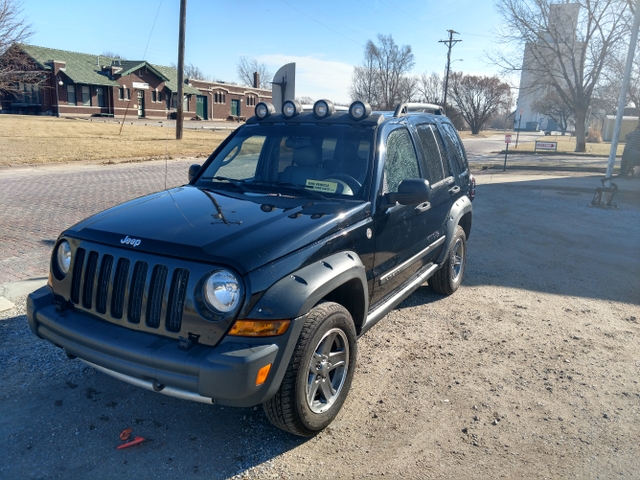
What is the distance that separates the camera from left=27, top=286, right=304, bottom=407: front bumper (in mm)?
2555

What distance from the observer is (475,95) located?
67.6 meters

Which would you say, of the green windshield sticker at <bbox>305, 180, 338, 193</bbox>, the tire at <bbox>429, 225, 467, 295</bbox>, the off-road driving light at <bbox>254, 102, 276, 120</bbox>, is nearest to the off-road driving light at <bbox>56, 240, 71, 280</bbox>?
the green windshield sticker at <bbox>305, 180, 338, 193</bbox>

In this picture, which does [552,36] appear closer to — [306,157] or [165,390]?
[306,157]

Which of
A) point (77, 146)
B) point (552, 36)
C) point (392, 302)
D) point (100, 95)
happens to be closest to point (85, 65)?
point (100, 95)

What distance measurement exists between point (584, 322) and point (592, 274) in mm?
1874

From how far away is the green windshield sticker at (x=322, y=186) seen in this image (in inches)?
152

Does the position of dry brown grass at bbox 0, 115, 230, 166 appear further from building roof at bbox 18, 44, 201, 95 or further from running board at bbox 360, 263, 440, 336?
building roof at bbox 18, 44, 201, 95

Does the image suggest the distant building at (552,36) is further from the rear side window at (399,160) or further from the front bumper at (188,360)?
the front bumper at (188,360)

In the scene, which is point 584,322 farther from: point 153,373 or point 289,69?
point 289,69

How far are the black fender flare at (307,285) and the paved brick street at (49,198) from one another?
4.06 metres

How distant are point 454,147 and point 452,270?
4.52 feet

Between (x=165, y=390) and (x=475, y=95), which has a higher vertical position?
(x=475, y=95)

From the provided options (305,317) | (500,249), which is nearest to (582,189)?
(500,249)

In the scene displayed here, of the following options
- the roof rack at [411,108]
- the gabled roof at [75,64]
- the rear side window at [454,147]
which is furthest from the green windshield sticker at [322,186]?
the gabled roof at [75,64]
